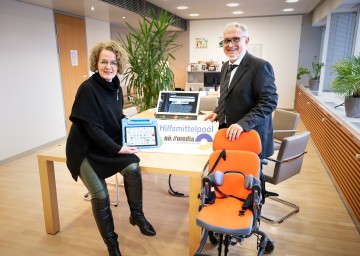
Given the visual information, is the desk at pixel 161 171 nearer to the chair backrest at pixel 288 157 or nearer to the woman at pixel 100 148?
the woman at pixel 100 148

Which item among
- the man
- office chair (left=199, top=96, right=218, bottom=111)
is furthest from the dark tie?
office chair (left=199, top=96, right=218, bottom=111)

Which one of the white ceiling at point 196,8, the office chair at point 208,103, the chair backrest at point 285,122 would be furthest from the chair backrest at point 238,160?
the white ceiling at point 196,8

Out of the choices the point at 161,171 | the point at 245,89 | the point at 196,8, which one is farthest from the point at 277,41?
the point at 161,171

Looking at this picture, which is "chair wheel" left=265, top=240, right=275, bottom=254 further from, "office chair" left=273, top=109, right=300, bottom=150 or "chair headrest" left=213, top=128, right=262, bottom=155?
"office chair" left=273, top=109, right=300, bottom=150

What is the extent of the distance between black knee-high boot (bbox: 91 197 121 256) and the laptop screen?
1333 millimetres

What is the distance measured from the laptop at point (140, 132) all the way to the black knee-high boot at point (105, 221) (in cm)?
48

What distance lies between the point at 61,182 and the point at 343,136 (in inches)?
134

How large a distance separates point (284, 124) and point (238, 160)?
185 cm

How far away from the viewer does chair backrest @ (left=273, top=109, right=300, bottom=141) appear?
3.32 m

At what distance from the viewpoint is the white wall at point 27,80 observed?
164 inches

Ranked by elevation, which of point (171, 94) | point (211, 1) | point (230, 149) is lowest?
point (230, 149)

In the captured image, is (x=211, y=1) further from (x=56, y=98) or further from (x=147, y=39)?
(x=56, y=98)

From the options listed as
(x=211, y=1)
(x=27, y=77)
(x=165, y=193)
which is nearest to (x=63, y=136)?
(x=27, y=77)

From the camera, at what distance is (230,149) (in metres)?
1.95
